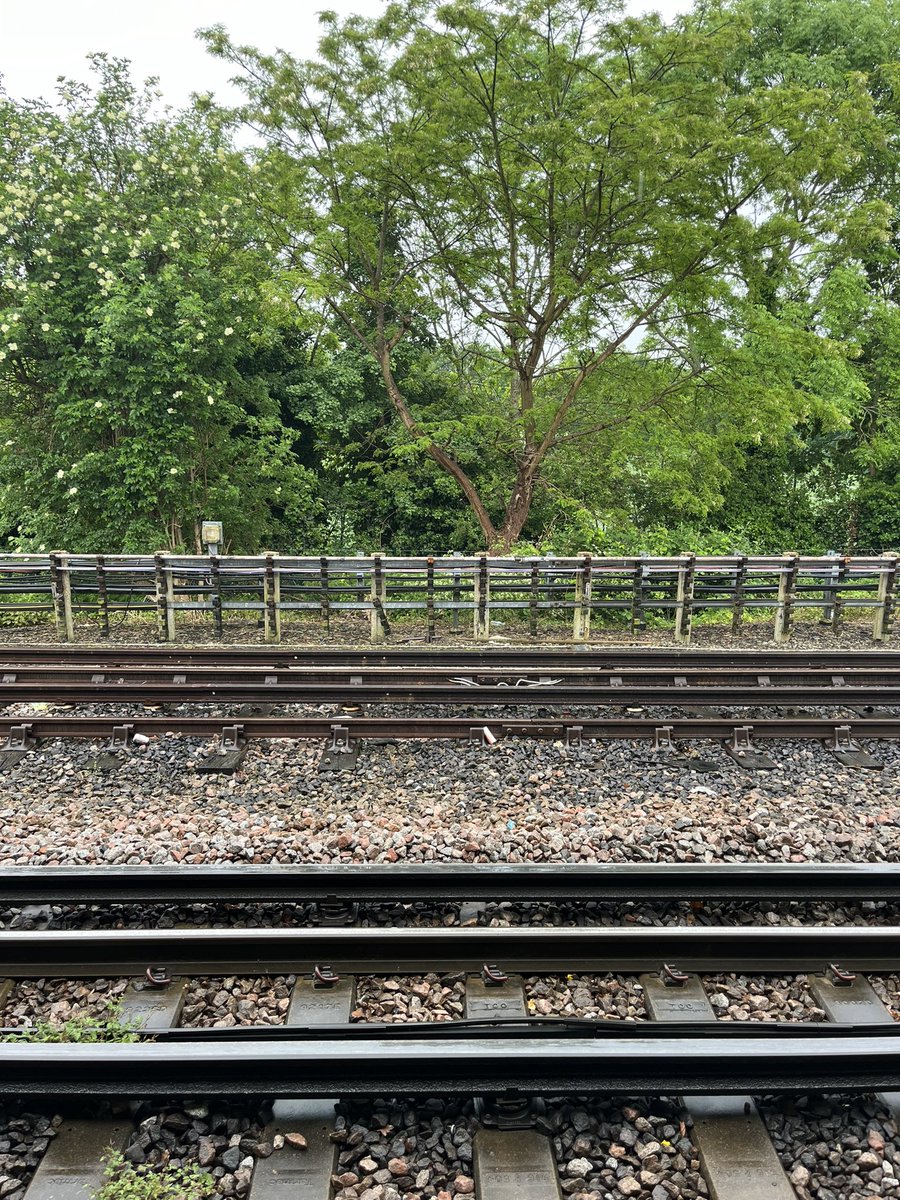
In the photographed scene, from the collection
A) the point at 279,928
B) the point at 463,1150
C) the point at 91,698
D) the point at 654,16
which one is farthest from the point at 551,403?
the point at 463,1150

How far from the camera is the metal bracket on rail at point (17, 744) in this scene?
5.93 meters

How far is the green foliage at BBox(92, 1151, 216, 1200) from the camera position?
7.78ft

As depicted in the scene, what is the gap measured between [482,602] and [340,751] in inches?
205

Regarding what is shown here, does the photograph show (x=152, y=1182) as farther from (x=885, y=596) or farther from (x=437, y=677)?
(x=885, y=596)

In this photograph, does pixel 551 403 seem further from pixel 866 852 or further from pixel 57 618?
pixel 866 852

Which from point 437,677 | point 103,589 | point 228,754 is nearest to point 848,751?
point 437,677

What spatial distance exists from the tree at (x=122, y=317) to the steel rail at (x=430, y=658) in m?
4.92

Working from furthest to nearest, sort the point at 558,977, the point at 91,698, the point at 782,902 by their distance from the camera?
the point at 91,698
the point at 782,902
the point at 558,977

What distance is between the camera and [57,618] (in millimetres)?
11133

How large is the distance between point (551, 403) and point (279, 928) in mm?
12625

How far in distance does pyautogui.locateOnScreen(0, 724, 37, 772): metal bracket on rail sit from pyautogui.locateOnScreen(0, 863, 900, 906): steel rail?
2232mm

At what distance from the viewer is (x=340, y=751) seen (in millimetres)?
5996

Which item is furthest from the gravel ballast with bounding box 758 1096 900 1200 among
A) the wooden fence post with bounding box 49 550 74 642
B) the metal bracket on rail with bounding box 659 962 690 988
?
the wooden fence post with bounding box 49 550 74 642

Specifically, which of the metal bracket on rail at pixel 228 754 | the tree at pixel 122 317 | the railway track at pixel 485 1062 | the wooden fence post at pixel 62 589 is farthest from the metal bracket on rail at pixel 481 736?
the tree at pixel 122 317
